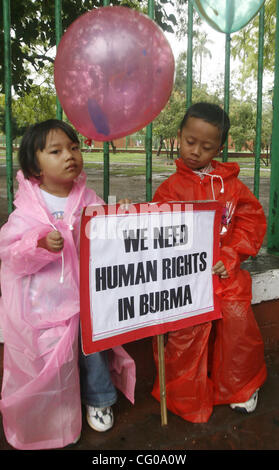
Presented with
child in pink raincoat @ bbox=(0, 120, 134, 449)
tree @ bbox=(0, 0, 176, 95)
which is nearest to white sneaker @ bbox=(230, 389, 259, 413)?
child in pink raincoat @ bbox=(0, 120, 134, 449)

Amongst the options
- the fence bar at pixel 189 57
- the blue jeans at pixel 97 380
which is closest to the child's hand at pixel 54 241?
the blue jeans at pixel 97 380

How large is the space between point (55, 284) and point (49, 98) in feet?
21.2

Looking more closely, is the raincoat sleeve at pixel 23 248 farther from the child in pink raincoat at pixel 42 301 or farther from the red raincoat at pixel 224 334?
the red raincoat at pixel 224 334

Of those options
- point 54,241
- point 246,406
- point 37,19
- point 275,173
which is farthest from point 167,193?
point 37,19

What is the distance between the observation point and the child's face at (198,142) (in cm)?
186

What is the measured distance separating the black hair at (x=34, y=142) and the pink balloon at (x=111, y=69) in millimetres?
126

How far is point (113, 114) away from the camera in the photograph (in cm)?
148

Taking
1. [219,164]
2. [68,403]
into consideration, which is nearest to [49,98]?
[219,164]

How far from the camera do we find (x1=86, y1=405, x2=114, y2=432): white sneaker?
1775 mm

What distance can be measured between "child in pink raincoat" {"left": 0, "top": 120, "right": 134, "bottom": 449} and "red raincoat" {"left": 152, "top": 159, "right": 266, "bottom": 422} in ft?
1.62

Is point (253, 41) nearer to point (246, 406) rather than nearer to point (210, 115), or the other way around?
point (210, 115)

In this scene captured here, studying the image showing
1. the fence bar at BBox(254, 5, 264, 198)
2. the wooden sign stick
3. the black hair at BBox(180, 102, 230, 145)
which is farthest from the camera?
the fence bar at BBox(254, 5, 264, 198)

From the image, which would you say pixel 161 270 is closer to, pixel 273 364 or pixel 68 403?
pixel 68 403

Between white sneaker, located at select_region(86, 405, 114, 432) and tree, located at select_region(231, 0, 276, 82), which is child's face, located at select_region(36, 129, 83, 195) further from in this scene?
tree, located at select_region(231, 0, 276, 82)
